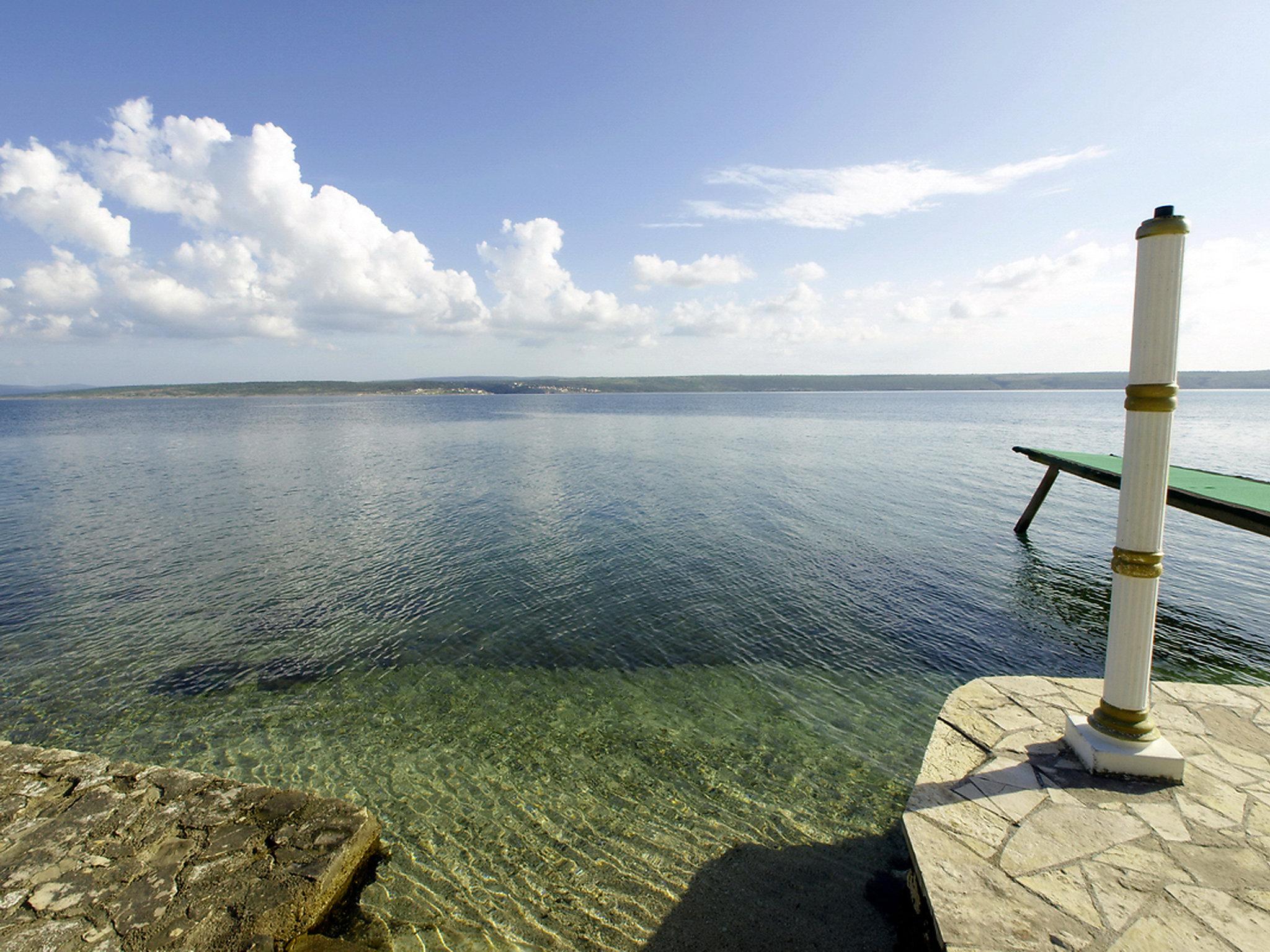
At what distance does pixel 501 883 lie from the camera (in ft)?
19.3

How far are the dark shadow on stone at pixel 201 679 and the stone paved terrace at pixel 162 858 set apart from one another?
3.45 m

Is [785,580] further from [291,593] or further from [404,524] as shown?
[404,524]

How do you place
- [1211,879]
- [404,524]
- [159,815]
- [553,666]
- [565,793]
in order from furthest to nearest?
[404,524] → [553,666] → [565,793] → [159,815] → [1211,879]

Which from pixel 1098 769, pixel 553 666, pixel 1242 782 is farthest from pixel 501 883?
pixel 1242 782

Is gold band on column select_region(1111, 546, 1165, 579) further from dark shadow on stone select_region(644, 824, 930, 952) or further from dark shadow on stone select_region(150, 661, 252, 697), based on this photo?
dark shadow on stone select_region(150, 661, 252, 697)

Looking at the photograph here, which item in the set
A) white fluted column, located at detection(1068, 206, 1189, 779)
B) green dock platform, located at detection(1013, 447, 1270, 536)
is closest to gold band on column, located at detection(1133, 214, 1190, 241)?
white fluted column, located at detection(1068, 206, 1189, 779)

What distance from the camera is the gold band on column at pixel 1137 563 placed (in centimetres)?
511

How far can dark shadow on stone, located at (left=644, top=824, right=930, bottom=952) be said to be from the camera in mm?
5121

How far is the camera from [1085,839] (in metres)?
4.68

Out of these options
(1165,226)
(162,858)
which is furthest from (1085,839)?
(162,858)

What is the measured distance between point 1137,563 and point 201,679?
13591mm

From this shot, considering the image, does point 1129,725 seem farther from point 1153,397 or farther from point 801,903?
point 801,903

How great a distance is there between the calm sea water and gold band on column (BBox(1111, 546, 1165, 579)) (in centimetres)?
372

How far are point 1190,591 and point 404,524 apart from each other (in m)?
23.8
